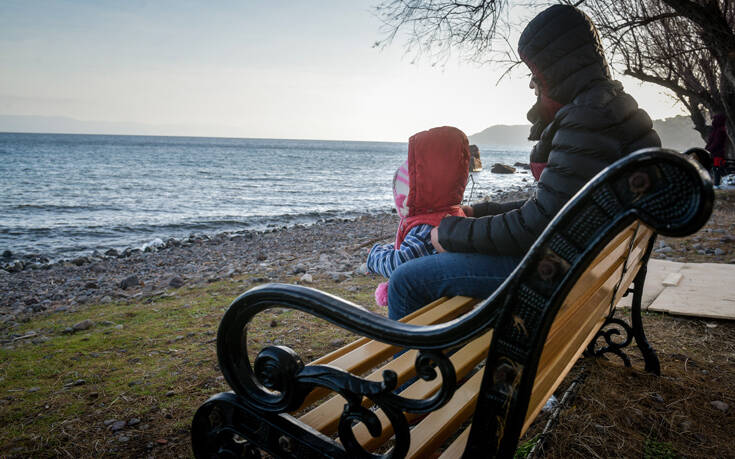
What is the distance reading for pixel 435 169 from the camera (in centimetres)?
252

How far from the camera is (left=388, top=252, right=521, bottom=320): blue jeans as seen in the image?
2.12 m

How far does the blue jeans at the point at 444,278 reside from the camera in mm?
2125

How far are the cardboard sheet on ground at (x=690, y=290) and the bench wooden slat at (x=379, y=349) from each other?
2.72 m

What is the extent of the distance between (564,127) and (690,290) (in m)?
3.49

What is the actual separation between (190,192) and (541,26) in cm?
2563

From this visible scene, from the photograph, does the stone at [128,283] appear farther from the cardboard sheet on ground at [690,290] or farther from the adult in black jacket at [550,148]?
the cardboard sheet on ground at [690,290]

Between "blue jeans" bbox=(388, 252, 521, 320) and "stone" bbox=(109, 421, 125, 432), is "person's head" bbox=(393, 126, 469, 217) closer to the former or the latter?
"blue jeans" bbox=(388, 252, 521, 320)

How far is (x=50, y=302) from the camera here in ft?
22.0

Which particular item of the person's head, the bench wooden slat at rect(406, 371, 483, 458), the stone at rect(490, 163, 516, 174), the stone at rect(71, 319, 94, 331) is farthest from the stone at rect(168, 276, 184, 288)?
the stone at rect(490, 163, 516, 174)

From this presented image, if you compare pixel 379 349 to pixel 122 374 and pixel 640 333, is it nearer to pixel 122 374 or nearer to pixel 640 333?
pixel 640 333

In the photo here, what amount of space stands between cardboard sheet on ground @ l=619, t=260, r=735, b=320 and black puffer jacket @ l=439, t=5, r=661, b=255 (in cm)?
261

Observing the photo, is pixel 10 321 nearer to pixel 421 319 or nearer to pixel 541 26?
pixel 421 319

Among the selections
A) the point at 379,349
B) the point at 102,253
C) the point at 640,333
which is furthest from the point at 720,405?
the point at 102,253

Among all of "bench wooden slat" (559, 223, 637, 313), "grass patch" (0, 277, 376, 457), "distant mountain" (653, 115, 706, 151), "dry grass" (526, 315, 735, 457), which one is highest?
"distant mountain" (653, 115, 706, 151)
